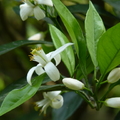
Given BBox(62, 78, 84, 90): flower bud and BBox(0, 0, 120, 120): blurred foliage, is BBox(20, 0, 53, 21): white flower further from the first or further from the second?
BBox(0, 0, 120, 120): blurred foliage

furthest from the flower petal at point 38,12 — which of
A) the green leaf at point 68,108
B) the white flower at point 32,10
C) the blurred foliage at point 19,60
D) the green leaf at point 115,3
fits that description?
the blurred foliage at point 19,60

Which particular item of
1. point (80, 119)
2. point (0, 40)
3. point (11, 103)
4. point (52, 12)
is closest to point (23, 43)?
point (52, 12)

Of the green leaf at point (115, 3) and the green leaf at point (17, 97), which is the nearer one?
the green leaf at point (17, 97)

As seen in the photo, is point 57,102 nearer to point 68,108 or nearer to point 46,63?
point 46,63

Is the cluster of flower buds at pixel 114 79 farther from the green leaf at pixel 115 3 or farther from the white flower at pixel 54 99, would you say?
the green leaf at pixel 115 3

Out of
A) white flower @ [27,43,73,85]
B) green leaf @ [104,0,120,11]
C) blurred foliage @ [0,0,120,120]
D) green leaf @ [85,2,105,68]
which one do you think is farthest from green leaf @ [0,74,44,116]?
blurred foliage @ [0,0,120,120]

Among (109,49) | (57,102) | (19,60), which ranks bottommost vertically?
(19,60)

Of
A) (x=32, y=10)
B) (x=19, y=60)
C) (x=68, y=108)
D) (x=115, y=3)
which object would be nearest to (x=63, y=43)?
(x=32, y=10)
